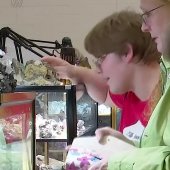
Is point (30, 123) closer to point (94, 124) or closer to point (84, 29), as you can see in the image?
point (94, 124)

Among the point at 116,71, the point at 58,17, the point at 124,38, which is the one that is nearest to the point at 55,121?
the point at 116,71

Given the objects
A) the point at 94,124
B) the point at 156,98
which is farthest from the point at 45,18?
the point at 156,98

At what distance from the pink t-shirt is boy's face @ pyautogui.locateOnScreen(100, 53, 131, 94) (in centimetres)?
10

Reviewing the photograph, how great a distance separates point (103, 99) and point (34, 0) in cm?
175

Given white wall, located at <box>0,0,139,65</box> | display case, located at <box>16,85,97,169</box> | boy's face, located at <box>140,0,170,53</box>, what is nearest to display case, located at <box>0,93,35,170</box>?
display case, located at <box>16,85,97,169</box>

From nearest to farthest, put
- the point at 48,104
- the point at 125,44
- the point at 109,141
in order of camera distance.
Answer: the point at 109,141 → the point at 125,44 → the point at 48,104

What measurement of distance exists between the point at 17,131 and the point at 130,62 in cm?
48

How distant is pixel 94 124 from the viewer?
9.41 feet

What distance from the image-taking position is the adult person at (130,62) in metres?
1.38

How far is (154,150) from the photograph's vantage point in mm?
923

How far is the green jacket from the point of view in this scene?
2.90 feet

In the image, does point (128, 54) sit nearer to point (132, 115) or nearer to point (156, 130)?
point (132, 115)

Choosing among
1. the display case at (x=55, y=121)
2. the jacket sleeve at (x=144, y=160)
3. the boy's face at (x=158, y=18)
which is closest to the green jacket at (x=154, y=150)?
the jacket sleeve at (x=144, y=160)

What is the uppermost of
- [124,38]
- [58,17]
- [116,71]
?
[58,17]
